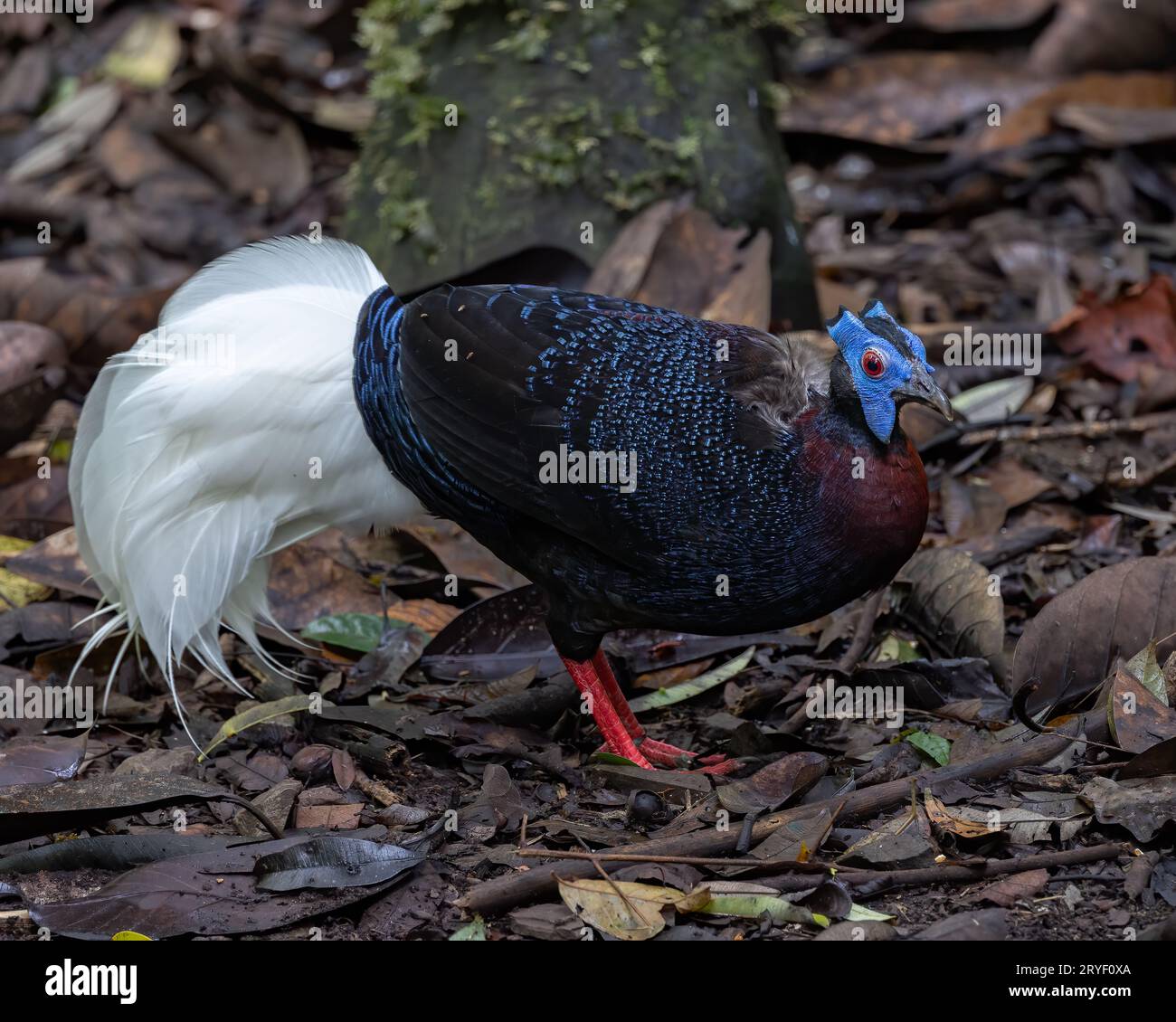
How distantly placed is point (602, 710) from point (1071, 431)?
253cm

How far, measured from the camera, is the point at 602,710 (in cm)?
416

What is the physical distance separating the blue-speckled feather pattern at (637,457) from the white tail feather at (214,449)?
0.25m

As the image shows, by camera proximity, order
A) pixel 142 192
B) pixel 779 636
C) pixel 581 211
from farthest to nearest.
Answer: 1. pixel 142 192
2. pixel 581 211
3. pixel 779 636

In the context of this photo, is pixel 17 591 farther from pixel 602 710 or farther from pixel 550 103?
pixel 550 103

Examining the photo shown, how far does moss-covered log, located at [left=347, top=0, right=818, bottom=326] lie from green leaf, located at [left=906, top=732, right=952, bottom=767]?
2.82 m

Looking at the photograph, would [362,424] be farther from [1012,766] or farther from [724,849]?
[1012,766]

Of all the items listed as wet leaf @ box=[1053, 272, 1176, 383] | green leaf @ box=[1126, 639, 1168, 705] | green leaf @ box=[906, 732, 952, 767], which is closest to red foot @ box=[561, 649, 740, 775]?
green leaf @ box=[906, 732, 952, 767]

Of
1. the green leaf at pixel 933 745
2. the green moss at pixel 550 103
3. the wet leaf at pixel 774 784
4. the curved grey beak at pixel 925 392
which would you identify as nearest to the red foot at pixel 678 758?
the wet leaf at pixel 774 784

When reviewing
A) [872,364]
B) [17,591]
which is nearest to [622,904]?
[872,364]

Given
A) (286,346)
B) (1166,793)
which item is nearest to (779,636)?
(1166,793)

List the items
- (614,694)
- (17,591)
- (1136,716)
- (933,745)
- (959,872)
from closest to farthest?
1. (959,872)
2. (1136,716)
3. (933,745)
4. (614,694)
5. (17,591)

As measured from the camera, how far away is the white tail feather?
420 cm

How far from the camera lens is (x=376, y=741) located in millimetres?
4102

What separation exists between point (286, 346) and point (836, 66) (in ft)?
18.8
